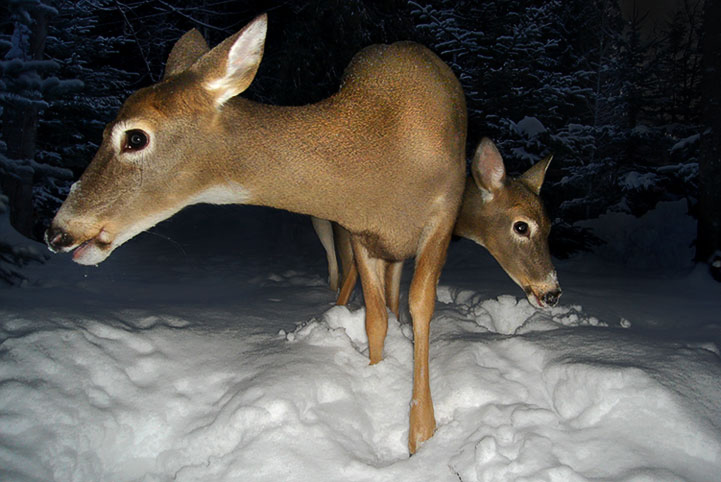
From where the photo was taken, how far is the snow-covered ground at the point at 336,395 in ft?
6.37

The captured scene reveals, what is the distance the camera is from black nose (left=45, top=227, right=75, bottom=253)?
1.83 m

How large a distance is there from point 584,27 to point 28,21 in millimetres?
11303

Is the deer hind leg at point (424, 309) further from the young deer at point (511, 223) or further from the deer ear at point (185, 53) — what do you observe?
the deer ear at point (185, 53)

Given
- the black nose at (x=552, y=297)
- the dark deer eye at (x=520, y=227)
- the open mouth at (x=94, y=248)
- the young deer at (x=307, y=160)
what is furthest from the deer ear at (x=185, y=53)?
the black nose at (x=552, y=297)

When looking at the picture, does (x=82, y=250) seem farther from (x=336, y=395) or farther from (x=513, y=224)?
(x=513, y=224)

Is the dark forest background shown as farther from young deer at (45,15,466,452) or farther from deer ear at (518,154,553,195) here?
deer ear at (518,154,553,195)

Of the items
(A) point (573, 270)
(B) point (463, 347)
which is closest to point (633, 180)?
(A) point (573, 270)

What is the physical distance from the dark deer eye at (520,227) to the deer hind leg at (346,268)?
1.38 m

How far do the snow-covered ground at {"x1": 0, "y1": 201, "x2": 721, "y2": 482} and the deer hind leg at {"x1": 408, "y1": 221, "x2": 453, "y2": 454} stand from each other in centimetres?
16

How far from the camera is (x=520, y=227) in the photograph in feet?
11.0

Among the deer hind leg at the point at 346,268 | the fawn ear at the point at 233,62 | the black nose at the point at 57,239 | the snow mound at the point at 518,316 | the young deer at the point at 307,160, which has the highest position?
the fawn ear at the point at 233,62

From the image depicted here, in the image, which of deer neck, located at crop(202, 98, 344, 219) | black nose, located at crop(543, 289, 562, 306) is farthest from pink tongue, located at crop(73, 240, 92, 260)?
black nose, located at crop(543, 289, 562, 306)

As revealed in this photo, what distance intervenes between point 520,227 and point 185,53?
2.49 m

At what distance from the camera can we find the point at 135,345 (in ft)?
9.18
